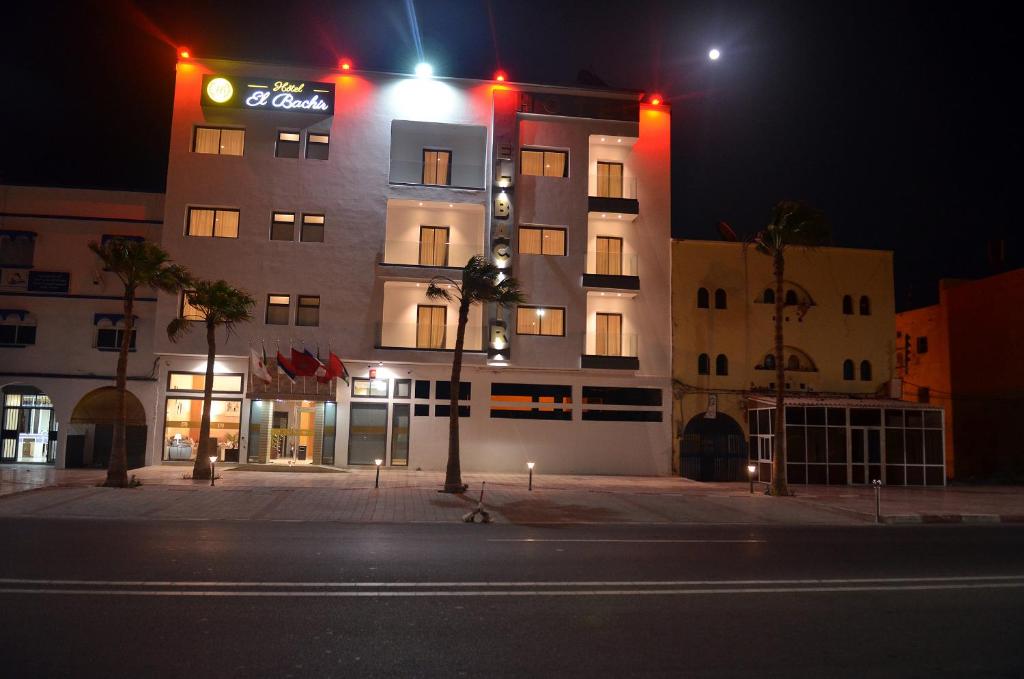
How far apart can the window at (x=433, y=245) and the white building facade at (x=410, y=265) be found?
9cm

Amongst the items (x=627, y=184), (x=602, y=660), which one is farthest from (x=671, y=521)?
(x=627, y=184)

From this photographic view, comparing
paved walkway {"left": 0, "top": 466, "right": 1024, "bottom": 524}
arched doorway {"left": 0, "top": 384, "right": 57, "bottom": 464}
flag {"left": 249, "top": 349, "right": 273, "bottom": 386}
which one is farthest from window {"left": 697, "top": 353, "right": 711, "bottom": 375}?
arched doorway {"left": 0, "top": 384, "right": 57, "bottom": 464}

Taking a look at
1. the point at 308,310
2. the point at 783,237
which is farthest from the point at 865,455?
the point at 308,310

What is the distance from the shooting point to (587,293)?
29.3 meters

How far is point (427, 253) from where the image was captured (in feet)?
95.7

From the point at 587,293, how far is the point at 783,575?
19867 mm

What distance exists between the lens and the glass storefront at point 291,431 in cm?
2791

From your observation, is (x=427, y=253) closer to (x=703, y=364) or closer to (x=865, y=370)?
(x=703, y=364)

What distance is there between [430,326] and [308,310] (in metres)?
4.69

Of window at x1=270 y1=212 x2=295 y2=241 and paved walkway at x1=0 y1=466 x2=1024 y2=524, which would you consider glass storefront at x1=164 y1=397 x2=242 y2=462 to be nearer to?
paved walkway at x1=0 y1=466 x2=1024 y2=524

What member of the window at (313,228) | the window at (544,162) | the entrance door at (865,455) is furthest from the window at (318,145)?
the entrance door at (865,455)

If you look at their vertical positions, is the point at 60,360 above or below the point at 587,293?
below

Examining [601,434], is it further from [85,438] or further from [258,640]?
[258,640]

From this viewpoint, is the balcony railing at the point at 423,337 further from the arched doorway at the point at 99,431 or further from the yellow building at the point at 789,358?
the arched doorway at the point at 99,431
